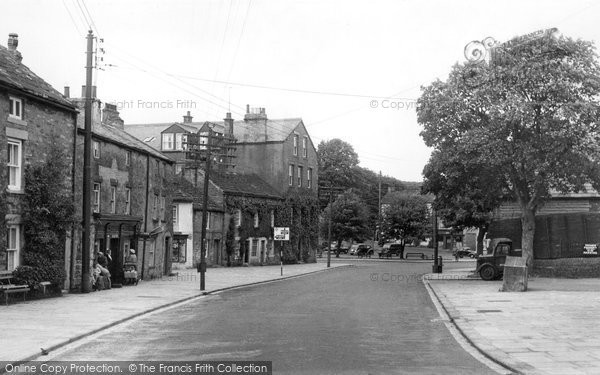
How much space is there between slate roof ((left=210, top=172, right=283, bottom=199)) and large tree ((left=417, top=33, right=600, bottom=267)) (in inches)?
1014

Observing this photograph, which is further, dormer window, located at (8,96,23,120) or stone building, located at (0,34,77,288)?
dormer window, located at (8,96,23,120)

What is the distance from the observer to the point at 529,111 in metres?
31.6

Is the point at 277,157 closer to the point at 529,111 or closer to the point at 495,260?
the point at 495,260

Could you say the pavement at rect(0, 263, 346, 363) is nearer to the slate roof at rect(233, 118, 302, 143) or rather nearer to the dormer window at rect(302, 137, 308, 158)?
the slate roof at rect(233, 118, 302, 143)

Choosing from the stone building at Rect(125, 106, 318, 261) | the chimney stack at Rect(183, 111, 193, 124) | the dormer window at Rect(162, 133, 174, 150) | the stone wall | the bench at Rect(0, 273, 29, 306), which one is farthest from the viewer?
the chimney stack at Rect(183, 111, 193, 124)

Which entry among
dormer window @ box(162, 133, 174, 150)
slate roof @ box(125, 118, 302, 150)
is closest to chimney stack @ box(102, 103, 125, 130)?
dormer window @ box(162, 133, 174, 150)

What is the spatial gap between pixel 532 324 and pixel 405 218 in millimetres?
63807

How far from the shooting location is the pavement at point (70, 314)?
13164mm

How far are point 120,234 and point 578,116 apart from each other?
71.1ft

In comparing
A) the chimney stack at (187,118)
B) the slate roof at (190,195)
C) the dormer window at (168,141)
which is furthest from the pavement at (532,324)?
the chimney stack at (187,118)

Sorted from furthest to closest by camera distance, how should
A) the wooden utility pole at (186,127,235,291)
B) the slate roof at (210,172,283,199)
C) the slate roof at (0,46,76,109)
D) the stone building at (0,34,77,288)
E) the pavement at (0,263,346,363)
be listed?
1. the slate roof at (210,172,283,199)
2. the wooden utility pole at (186,127,235,291)
3. the slate roof at (0,46,76,109)
4. the stone building at (0,34,77,288)
5. the pavement at (0,263,346,363)

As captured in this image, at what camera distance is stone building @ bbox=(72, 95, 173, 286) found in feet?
99.2

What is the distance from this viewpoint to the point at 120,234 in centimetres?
3206

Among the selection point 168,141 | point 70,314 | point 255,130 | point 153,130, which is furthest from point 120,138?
point 153,130
